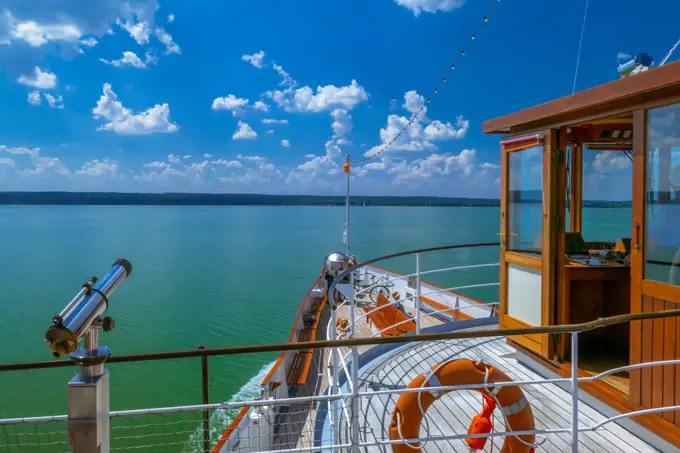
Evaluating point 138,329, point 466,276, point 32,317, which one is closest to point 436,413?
point 138,329

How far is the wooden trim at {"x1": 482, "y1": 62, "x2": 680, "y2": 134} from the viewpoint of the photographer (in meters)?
2.89

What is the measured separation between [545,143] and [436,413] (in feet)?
7.65

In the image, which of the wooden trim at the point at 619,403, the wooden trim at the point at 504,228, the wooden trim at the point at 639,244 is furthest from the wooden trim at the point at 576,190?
the wooden trim at the point at 639,244

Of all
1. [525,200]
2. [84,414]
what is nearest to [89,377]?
[84,414]

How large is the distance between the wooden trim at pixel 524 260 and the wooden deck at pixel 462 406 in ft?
2.90

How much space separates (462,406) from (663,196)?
6.31ft

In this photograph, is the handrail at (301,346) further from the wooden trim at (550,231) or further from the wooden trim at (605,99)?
the wooden trim at (550,231)

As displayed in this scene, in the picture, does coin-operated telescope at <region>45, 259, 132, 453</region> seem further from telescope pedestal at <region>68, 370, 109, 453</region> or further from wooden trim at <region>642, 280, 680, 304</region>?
wooden trim at <region>642, 280, 680, 304</region>

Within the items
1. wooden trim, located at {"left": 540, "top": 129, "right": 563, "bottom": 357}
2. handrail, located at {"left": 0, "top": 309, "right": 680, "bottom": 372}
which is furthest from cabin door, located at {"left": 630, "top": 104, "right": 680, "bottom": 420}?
handrail, located at {"left": 0, "top": 309, "right": 680, "bottom": 372}

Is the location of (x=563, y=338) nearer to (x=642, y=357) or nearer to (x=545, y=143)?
(x=642, y=357)

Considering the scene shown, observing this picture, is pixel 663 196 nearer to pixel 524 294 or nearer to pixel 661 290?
pixel 661 290

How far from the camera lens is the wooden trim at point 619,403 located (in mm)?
2938

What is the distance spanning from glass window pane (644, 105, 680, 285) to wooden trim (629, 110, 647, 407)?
3cm

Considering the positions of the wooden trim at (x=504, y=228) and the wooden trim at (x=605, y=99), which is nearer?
the wooden trim at (x=605, y=99)
